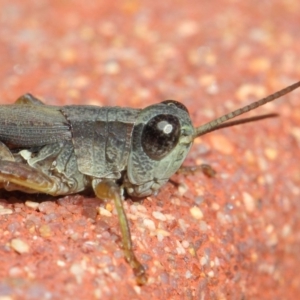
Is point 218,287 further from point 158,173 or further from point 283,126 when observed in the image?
point 283,126

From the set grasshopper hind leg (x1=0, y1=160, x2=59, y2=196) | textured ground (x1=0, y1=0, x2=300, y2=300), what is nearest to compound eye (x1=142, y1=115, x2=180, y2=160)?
textured ground (x1=0, y1=0, x2=300, y2=300)

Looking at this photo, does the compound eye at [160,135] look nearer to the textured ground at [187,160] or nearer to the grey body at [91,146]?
the grey body at [91,146]

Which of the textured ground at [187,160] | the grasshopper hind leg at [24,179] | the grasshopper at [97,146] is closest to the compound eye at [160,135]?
the grasshopper at [97,146]

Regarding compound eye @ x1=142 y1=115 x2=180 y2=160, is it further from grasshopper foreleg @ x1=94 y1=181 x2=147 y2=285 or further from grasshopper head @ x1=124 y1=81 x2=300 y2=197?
grasshopper foreleg @ x1=94 y1=181 x2=147 y2=285

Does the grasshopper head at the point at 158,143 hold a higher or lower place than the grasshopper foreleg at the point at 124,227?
higher

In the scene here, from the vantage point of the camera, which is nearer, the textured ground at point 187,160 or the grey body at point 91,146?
the textured ground at point 187,160

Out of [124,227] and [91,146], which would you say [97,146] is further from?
[124,227]

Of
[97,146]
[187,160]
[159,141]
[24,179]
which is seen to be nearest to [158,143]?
[159,141]

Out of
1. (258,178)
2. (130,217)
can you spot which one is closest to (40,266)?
(130,217)
